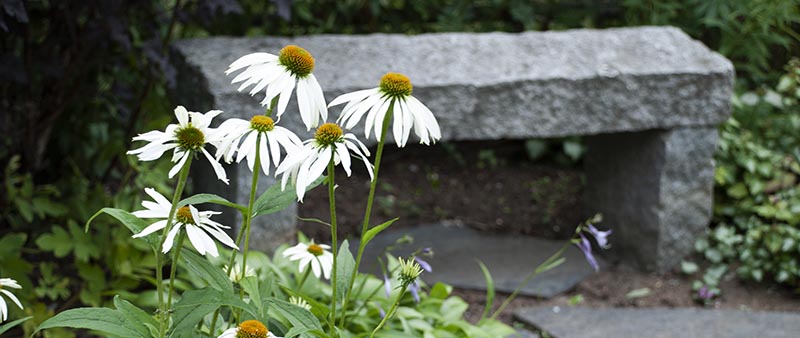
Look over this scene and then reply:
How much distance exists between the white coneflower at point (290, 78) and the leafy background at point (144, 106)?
47.0 inches

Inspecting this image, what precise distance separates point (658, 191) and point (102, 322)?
2.41 metres

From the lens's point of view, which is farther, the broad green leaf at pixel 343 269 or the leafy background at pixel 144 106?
the leafy background at pixel 144 106

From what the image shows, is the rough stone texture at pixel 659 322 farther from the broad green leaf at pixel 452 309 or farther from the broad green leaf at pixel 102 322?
the broad green leaf at pixel 102 322

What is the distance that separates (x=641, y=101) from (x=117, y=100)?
5.75ft

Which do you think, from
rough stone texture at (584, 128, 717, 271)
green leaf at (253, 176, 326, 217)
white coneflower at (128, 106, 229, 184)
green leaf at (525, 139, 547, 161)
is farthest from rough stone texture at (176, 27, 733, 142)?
white coneflower at (128, 106, 229, 184)

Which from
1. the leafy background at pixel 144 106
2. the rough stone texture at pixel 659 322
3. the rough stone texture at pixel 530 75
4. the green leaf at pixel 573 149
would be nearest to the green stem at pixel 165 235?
the leafy background at pixel 144 106

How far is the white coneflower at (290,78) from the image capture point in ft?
4.14

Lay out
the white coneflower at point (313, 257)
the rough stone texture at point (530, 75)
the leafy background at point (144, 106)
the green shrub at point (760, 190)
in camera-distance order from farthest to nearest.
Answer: the green shrub at point (760, 190) → the rough stone texture at point (530, 75) → the leafy background at point (144, 106) → the white coneflower at point (313, 257)

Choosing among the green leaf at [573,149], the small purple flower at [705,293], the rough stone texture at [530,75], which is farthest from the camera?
the green leaf at [573,149]

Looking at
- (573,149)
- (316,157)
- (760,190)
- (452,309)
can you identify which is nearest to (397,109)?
(316,157)

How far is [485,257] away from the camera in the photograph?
3.53m

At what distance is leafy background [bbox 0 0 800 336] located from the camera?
273 centimetres

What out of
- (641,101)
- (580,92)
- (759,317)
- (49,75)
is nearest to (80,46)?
(49,75)

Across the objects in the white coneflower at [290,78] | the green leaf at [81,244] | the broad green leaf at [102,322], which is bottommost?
the green leaf at [81,244]
